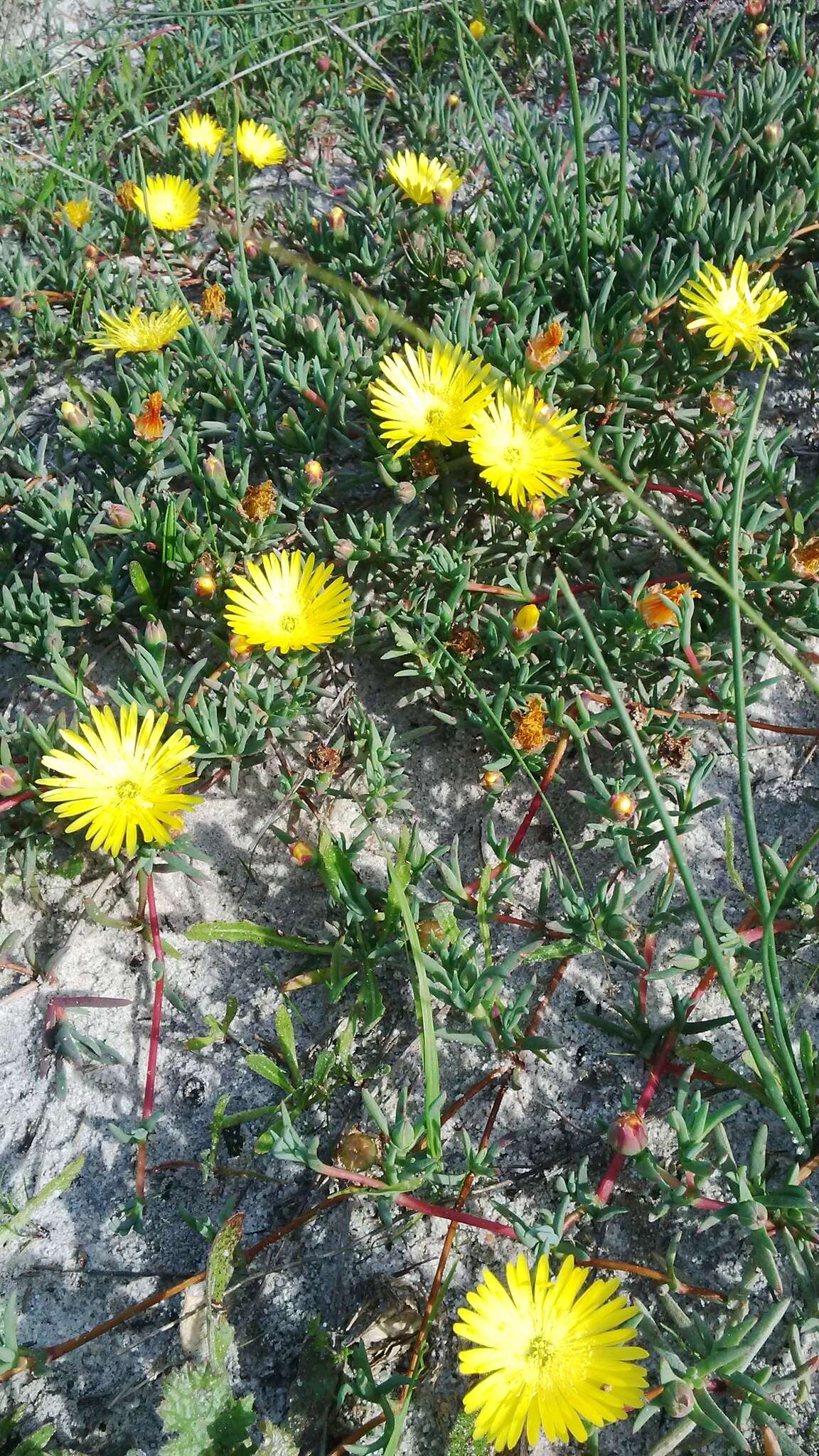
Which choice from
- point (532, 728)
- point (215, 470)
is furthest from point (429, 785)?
point (215, 470)

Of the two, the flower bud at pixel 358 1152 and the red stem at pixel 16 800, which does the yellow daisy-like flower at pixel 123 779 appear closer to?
the red stem at pixel 16 800

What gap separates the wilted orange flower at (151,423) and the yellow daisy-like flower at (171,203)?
31.4 inches

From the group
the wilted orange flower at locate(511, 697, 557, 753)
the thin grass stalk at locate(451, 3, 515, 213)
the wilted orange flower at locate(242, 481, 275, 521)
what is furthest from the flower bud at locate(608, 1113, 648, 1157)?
the thin grass stalk at locate(451, 3, 515, 213)

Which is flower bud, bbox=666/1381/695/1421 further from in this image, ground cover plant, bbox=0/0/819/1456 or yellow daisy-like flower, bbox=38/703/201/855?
yellow daisy-like flower, bbox=38/703/201/855

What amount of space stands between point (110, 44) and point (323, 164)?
91 centimetres

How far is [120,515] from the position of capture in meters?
2.04

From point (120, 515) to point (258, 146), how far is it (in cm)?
139

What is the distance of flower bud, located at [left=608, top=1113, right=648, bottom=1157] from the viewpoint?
→ 142 cm

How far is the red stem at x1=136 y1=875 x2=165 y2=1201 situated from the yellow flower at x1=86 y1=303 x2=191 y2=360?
122 cm

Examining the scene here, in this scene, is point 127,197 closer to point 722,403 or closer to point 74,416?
point 74,416

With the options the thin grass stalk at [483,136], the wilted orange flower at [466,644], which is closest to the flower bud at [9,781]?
the wilted orange flower at [466,644]

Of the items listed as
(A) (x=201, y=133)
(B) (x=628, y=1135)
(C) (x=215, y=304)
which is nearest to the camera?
(B) (x=628, y=1135)

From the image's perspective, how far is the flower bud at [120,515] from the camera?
2029mm

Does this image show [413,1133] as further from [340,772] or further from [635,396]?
[635,396]
